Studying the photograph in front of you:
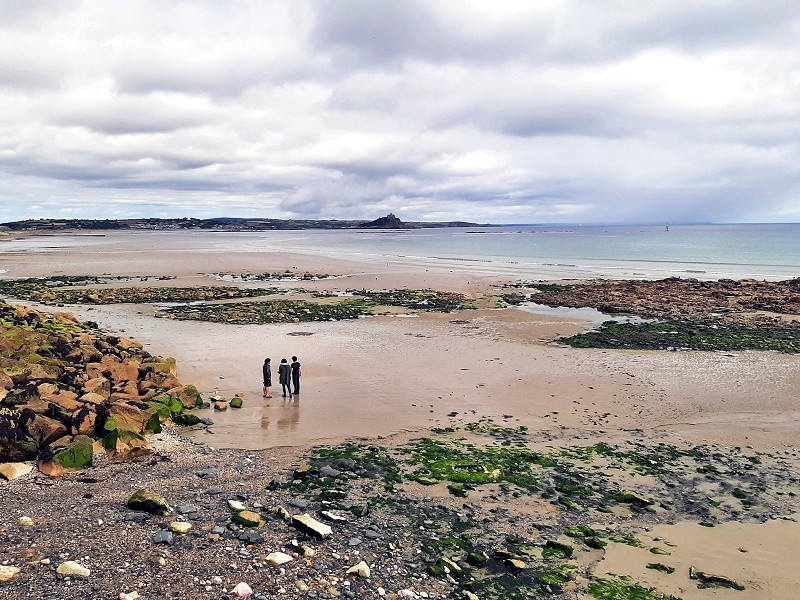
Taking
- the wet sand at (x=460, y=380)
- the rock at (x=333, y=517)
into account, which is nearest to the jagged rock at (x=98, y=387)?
the wet sand at (x=460, y=380)

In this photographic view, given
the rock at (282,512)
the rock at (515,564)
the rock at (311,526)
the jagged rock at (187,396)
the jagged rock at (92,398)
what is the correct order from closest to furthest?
the rock at (515,564) → the rock at (311,526) → the rock at (282,512) → the jagged rock at (92,398) → the jagged rock at (187,396)

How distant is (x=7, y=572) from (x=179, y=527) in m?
2.07

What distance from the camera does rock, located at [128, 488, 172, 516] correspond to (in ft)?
29.2

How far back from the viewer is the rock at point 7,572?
270 inches

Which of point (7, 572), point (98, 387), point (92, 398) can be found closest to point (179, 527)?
point (7, 572)

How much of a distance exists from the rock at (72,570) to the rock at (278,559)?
84.5 inches

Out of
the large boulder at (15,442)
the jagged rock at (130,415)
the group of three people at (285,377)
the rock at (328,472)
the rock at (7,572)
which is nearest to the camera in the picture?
the rock at (7,572)

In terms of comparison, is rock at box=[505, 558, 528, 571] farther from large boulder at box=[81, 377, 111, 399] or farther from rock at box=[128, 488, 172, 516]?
large boulder at box=[81, 377, 111, 399]

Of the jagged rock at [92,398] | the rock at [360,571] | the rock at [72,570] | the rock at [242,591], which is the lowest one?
the rock at [360,571]

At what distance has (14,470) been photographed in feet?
33.3

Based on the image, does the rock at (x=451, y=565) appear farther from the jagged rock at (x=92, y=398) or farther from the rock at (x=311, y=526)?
the jagged rock at (x=92, y=398)

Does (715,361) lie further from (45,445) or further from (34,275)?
(34,275)

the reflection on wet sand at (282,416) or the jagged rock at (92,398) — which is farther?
the reflection on wet sand at (282,416)

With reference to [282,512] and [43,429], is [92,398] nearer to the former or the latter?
[43,429]
